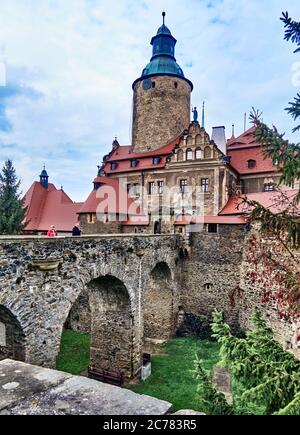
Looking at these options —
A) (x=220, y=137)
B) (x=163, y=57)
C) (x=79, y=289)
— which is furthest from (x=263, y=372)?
(x=163, y=57)

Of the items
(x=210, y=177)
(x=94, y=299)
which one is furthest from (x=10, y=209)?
(x=210, y=177)

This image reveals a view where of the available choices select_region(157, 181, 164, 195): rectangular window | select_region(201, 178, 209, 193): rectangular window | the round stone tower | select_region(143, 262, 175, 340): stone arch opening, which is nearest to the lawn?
select_region(143, 262, 175, 340): stone arch opening

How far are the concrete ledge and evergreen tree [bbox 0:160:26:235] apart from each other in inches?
766

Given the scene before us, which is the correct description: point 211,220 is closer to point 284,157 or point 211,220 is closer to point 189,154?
point 189,154

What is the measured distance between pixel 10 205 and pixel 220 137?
51.2 ft

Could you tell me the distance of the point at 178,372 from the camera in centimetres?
1251

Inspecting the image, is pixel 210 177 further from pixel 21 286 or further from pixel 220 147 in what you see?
pixel 21 286

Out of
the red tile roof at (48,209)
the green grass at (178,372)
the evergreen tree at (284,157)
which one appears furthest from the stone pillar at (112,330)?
the red tile roof at (48,209)

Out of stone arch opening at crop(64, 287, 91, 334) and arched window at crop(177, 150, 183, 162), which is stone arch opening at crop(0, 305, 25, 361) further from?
arched window at crop(177, 150, 183, 162)

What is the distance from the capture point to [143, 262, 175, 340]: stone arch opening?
1702 cm

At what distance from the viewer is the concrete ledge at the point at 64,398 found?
1883 mm

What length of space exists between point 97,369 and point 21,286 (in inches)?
280

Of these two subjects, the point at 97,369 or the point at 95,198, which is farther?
the point at 95,198

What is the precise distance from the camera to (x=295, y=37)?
4480 mm
